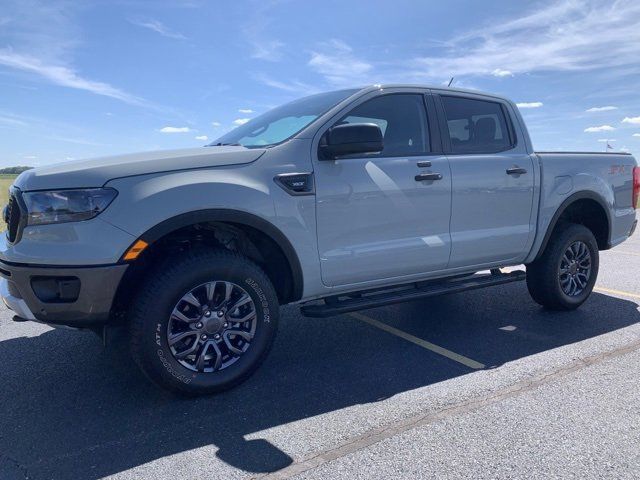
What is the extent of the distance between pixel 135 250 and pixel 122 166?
49 centimetres

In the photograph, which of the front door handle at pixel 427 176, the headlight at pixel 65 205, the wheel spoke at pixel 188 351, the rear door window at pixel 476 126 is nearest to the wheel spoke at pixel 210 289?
the wheel spoke at pixel 188 351

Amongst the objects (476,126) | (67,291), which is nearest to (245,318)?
(67,291)

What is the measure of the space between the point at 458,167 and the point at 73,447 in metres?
3.29

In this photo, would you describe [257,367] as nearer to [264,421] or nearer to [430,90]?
[264,421]

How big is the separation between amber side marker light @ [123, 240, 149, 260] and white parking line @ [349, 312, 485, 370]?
233 cm

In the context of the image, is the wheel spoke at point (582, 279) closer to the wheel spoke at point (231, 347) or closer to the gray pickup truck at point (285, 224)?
the gray pickup truck at point (285, 224)

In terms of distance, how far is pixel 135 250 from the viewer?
3.05m

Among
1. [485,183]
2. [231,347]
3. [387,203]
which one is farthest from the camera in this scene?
[485,183]

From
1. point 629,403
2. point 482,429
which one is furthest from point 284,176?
point 629,403

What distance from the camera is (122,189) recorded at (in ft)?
9.94

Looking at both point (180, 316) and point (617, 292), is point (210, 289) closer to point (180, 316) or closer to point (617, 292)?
point (180, 316)

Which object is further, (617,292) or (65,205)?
(617,292)

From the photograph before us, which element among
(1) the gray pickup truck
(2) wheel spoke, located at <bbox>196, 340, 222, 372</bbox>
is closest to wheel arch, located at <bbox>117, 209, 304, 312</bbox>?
(1) the gray pickup truck

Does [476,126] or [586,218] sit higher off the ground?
[476,126]
